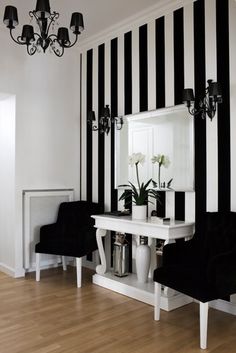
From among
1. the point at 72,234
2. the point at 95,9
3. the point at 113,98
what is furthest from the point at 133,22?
the point at 72,234

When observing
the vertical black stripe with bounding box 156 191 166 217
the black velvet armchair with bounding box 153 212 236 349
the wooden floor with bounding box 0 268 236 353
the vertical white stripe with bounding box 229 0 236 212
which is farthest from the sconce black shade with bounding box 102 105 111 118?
the wooden floor with bounding box 0 268 236 353

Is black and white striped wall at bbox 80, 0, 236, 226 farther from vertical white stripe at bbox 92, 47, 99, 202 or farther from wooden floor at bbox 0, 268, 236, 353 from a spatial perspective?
wooden floor at bbox 0, 268, 236, 353

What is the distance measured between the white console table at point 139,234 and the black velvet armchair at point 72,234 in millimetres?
159

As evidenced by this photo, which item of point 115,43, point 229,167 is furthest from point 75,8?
point 229,167

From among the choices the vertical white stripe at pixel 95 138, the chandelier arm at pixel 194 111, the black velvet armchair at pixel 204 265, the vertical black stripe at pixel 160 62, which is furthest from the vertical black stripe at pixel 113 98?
the black velvet armchair at pixel 204 265

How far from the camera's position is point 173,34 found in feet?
11.6

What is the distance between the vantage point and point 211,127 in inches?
126

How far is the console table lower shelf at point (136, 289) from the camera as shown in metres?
3.09

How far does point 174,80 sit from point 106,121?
1.06 m

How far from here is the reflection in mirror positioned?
134 inches

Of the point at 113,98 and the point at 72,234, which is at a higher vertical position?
the point at 113,98

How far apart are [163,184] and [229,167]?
30.7 inches

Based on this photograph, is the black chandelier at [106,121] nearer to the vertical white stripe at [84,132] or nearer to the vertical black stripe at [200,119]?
the vertical white stripe at [84,132]

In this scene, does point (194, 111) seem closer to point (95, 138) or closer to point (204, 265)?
point (204, 265)
